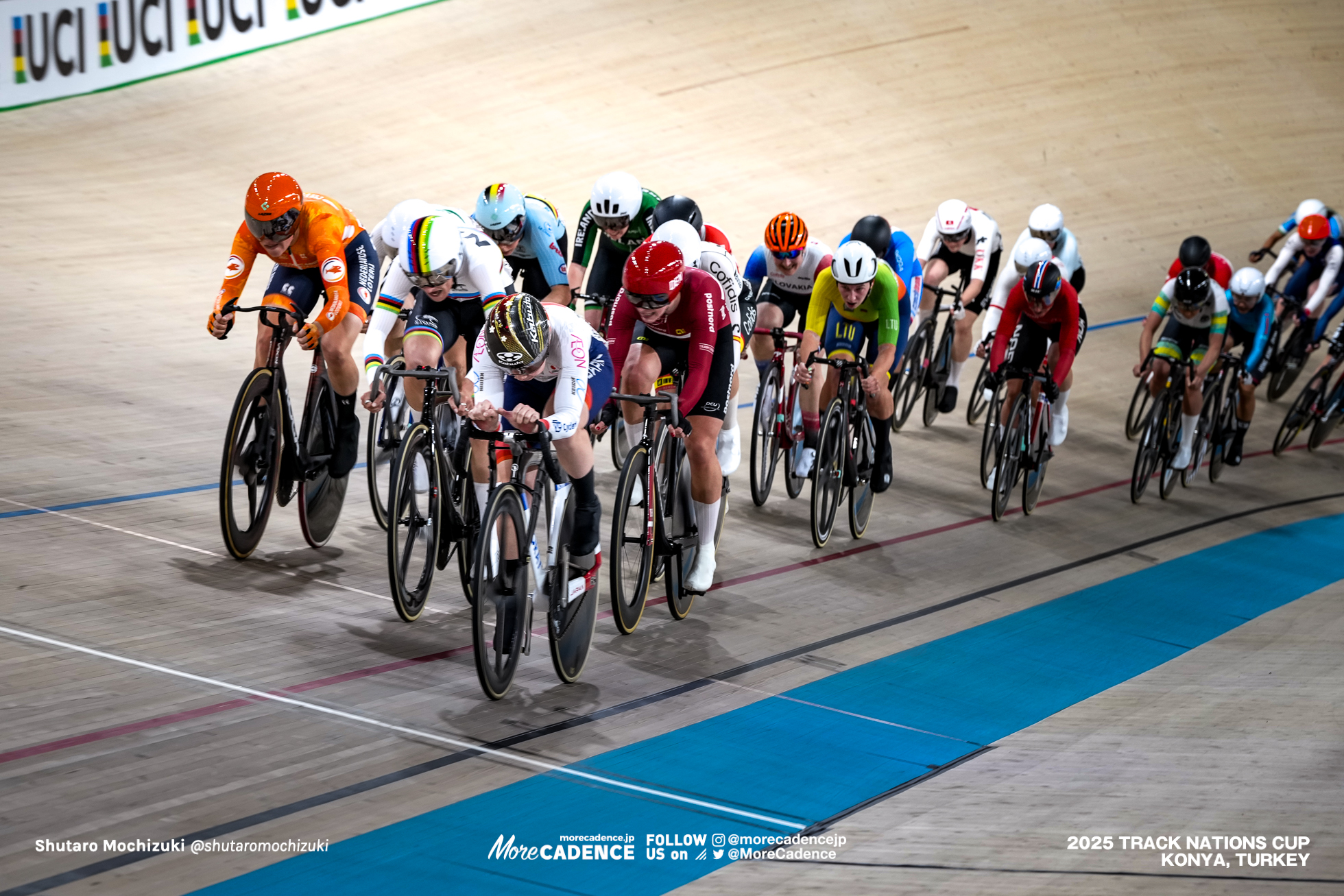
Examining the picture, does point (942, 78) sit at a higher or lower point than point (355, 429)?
higher

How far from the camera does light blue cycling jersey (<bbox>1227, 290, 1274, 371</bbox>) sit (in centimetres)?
Result: 884

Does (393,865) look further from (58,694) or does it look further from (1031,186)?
(1031,186)

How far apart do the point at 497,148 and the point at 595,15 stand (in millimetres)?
3848

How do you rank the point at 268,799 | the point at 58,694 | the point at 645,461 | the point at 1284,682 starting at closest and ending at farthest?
the point at 268,799
the point at 58,694
the point at 645,461
the point at 1284,682

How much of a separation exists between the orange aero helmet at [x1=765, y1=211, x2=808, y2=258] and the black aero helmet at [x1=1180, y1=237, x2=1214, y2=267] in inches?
153

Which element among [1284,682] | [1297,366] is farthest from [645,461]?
[1297,366]

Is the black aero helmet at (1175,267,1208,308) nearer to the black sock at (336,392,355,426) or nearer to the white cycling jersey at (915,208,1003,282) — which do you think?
the white cycling jersey at (915,208,1003,282)

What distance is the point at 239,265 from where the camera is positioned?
186 inches

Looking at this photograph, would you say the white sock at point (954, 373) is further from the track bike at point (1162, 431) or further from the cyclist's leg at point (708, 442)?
the cyclist's leg at point (708, 442)

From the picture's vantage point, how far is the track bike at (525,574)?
3648mm

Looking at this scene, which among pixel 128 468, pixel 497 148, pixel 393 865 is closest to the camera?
pixel 393 865

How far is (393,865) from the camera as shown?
286 centimetres

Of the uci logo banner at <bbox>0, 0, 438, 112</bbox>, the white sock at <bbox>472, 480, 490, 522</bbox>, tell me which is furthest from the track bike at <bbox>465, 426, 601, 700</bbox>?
the uci logo banner at <bbox>0, 0, 438, 112</bbox>

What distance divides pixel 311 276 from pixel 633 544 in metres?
1.59
